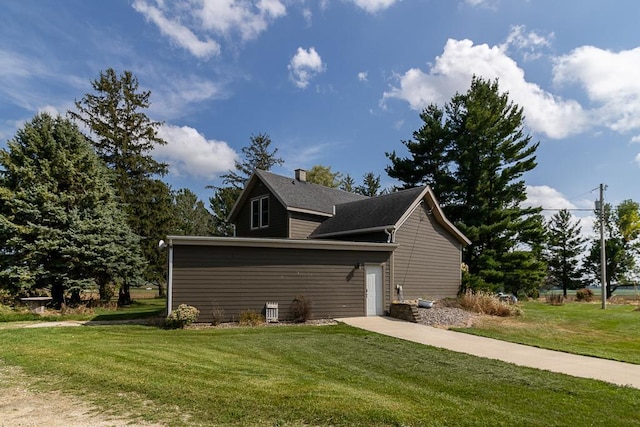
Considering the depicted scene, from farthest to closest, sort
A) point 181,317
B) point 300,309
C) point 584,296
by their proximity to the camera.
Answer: point 584,296 → point 300,309 → point 181,317

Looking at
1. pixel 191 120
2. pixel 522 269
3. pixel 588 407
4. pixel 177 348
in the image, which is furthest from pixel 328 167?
pixel 588 407

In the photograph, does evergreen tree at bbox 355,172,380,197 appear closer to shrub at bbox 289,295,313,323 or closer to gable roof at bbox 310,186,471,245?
gable roof at bbox 310,186,471,245

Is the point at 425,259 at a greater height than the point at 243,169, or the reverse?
the point at 243,169

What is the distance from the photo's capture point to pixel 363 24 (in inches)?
642

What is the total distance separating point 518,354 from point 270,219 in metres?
14.6

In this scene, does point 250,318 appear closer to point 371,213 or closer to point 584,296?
point 371,213

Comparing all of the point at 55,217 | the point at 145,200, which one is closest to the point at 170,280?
the point at 55,217

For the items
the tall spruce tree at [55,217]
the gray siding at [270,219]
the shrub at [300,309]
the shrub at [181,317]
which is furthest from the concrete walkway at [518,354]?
the tall spruce tree at [55,217]

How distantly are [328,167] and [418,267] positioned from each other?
27257mm

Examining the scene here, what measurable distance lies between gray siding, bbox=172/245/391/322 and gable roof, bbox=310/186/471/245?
9.50 ft

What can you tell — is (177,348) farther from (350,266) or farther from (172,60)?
(172,60)

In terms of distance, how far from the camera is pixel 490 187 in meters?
29.2

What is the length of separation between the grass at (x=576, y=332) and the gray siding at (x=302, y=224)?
971 centimetres

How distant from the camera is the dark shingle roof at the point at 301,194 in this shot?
2078cm
